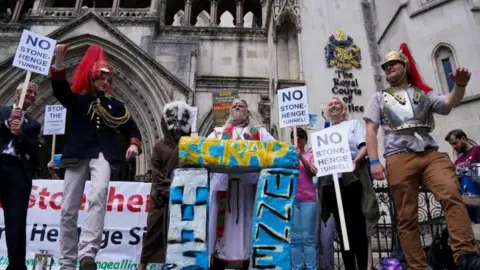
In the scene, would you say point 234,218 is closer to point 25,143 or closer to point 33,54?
point 25,143

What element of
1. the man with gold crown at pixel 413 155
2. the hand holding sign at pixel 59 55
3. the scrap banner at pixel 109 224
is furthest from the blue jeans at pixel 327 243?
the hand holding sign at pixel 59 55

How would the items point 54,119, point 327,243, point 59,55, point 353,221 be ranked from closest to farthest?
point 59,55 < point 353,221 < point 327,243 < point 54,119

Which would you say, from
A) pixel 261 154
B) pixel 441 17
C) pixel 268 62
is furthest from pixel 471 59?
pixel 261 154

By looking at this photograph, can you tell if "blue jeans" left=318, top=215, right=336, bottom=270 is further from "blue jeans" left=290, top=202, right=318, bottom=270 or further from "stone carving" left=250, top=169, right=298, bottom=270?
"stone carving" left=250, top=169, right=298, bottom=270

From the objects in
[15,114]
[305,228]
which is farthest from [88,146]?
[305,228]

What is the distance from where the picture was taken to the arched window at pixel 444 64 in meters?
10.8

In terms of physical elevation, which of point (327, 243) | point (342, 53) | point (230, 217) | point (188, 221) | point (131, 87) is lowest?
point (327, 243)

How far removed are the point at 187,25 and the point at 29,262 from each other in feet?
44.2

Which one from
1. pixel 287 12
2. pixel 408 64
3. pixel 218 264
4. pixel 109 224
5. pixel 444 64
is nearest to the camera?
pixel 408 64

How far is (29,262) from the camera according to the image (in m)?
6.41

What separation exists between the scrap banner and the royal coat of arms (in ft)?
24.4

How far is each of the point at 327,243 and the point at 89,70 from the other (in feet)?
12.5

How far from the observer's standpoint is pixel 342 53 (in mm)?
11883

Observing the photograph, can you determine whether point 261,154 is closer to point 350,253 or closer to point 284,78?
point 350,253
